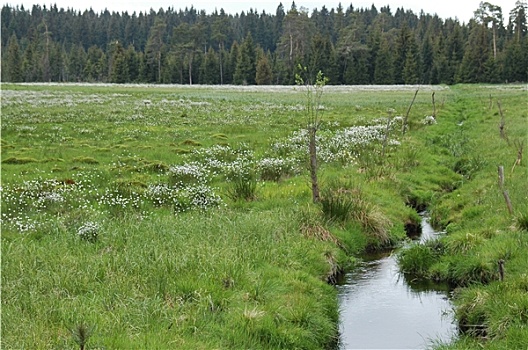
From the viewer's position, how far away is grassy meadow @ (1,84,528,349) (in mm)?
8180

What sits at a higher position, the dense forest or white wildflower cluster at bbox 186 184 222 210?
the dense forest

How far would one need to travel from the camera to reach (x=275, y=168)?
19.3m

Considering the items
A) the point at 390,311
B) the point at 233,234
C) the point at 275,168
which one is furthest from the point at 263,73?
the point at 390,311

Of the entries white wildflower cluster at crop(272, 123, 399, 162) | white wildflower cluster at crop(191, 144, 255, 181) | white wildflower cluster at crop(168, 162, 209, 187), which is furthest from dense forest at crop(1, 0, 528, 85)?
white wildflower cluster at crop(168, 162, 209, 187)

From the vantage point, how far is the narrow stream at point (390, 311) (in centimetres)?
934

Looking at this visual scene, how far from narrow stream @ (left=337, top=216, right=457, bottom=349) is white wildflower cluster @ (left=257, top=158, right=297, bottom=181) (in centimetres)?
644

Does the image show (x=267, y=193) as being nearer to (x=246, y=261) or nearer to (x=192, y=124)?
(x=246, y=261)

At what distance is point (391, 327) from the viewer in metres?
9.84

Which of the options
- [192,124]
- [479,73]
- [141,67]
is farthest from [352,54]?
[192,124]

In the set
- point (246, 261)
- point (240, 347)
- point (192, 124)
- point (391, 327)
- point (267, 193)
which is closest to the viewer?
point (240, 347)

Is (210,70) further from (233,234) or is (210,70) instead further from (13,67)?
(233,234)

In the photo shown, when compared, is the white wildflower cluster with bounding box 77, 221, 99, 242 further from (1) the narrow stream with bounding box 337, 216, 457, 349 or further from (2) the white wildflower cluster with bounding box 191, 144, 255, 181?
(2) the white wildflower cluster with bounding box 191, 144, 255, 181

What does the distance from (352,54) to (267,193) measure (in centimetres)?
10709

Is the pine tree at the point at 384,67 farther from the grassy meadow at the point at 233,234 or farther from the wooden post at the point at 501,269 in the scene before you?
the wooden post at the point at 501,269
